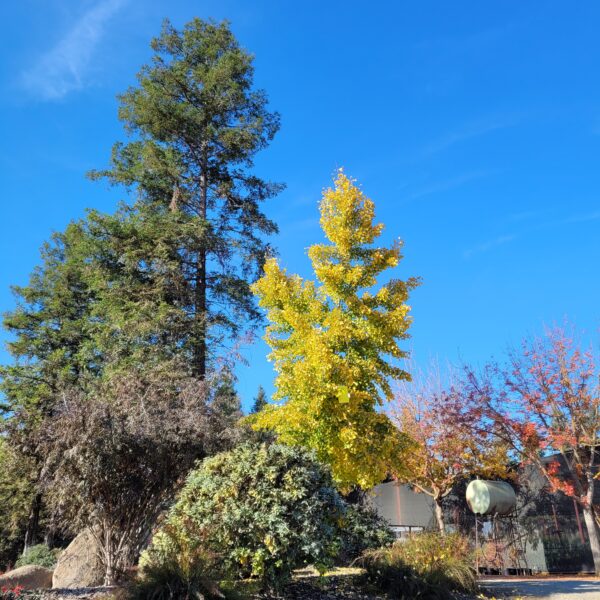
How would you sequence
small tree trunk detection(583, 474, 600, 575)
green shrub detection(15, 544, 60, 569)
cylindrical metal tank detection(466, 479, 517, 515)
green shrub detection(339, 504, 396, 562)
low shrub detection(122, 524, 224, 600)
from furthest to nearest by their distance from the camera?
green shrub detection(15, 544, 60, 569) < cylindrical metal tank detection(466, 479, 517, 515) < small tree trunk detection(583, 474, 600, 575) < green shrub detection(339, 504, 396, 562) < low shrub detection(122, 524, 224, 600)

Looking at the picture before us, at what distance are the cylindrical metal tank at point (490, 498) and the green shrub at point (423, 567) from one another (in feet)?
23.5

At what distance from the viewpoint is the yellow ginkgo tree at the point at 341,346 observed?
448 inches

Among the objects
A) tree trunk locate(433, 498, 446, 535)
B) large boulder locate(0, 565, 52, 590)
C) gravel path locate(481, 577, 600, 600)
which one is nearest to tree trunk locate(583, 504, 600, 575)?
gravel path locate(481, 577, 600, 600)

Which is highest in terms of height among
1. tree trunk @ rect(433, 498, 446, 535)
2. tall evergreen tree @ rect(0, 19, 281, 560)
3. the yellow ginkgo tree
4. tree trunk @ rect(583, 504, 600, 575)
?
tall evergreen tree @ rect(0, 19, 281, 560)

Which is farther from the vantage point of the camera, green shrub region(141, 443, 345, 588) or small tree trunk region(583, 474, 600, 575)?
small tree trunk region(583, 474, 600, 575)

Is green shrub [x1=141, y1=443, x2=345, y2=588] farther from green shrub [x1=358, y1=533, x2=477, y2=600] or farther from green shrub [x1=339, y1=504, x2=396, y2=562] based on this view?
green shrub [x1=339, y1=504, x2=396, y2=562]

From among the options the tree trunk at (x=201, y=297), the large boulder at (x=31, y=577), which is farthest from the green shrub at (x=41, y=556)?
the tree trunk at (x=201, y=297)

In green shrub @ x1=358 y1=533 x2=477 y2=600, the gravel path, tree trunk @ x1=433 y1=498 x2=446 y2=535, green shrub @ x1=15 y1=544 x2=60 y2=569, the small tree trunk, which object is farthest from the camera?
green shrub @ x1=15 y1=544 x2=60 y2=569

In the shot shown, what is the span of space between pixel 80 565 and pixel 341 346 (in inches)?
313

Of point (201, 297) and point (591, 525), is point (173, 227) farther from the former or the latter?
point (591, 525)

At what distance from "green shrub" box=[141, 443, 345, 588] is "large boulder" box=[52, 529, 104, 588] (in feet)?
17.8

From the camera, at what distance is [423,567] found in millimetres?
8211

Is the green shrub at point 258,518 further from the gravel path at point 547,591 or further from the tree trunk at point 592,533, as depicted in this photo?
the tree trunk at point 592,533

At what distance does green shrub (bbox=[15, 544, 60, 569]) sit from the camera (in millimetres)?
18500
